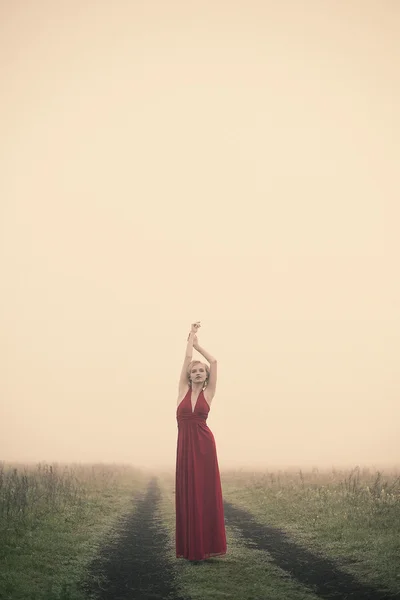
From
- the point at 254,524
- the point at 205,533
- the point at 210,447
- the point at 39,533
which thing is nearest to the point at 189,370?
the point at 210,447

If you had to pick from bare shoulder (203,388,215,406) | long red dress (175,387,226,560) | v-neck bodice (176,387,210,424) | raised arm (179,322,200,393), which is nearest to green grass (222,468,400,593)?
long red dress (175,387,226,560)

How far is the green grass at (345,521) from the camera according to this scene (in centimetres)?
845

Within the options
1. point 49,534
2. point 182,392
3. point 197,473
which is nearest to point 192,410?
point 182,392

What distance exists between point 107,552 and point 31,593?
3259 mm

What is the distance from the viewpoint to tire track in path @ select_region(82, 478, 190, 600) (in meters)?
7.16

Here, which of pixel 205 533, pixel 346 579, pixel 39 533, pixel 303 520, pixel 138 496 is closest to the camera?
pixel 346 579

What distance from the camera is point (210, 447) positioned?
9.48 m

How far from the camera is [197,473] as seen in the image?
929 centimetres

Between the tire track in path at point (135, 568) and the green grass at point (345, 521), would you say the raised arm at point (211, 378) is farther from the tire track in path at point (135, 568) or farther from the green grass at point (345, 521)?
the green grass at point (345, 521)

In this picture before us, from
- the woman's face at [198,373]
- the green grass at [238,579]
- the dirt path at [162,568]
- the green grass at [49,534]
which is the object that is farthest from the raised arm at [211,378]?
the green grass at [49,534]

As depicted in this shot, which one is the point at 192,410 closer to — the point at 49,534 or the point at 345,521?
the point at 49,534

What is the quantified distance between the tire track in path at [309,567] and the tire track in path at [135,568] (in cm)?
222

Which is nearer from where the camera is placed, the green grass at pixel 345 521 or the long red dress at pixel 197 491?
the green grass at pixel 345 521

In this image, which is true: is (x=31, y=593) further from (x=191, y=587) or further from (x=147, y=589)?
(x=191, y=587)
